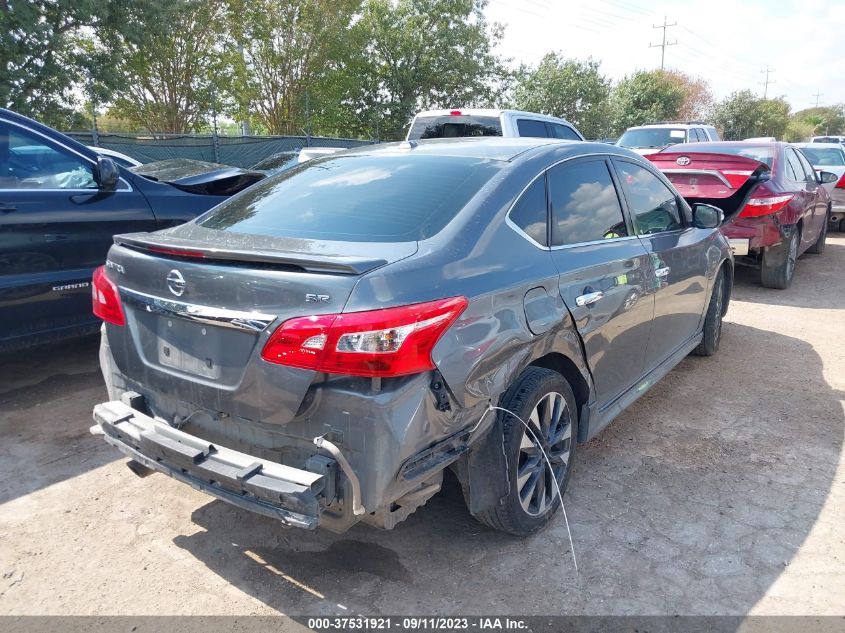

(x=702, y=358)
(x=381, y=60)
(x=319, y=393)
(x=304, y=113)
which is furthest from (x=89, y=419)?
(x=381, y=60)

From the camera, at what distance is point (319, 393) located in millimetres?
2119

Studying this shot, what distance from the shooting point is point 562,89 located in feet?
95.1

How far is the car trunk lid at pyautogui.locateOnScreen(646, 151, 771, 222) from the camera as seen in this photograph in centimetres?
706

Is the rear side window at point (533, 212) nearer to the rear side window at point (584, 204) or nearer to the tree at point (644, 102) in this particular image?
the rear side window at point (584, 204)

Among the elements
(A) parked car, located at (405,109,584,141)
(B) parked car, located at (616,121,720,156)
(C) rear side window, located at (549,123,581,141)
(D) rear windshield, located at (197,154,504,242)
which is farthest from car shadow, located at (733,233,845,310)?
(D) rear windshield, located at (197,154,504,242)

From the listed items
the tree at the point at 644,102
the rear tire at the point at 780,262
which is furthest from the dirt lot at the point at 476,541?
the tree at the point at 644,102

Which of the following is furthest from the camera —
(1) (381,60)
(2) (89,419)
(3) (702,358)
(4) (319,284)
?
(1) (381,60)

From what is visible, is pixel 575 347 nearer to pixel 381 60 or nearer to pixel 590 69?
pixel 381 60

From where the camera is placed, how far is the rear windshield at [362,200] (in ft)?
8.55

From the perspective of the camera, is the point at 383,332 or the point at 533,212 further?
the point at 533,212

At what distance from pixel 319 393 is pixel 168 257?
0.92 m

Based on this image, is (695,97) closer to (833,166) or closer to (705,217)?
(833,166)

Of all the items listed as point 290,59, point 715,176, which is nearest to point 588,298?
point 715,176

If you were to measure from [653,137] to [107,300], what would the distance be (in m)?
13.8
